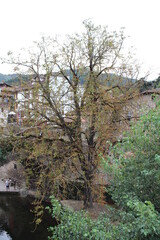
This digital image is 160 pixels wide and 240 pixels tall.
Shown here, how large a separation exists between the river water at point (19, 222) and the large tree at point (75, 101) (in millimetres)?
3167

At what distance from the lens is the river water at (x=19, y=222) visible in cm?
1469

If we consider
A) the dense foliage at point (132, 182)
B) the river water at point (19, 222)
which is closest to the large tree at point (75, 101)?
the river water at point (19, 222)

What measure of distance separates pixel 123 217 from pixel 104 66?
34.7 feet

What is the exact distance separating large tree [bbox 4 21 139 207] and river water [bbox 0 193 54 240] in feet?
10.4

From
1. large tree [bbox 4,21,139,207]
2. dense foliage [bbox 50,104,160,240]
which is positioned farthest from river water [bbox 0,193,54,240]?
dense foliage [bbox 50,104,160,240]

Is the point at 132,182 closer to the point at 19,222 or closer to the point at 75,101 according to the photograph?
the point at 75,101

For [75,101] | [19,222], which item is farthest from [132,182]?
[19,222]

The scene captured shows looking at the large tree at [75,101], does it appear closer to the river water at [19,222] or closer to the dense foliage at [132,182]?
the river water at [19,222]

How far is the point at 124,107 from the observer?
15477 mm

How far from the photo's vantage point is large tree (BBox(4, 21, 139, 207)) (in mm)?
13406

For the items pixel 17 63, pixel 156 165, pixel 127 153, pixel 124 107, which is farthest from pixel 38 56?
pixel 156 165

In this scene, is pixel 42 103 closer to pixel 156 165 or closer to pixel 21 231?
pixel 21 231

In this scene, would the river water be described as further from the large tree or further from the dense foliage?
the dense foliage

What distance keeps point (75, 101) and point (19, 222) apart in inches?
374
